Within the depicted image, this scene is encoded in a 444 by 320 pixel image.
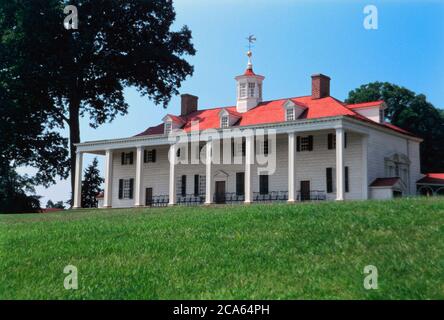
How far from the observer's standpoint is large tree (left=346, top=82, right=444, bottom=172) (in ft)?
176

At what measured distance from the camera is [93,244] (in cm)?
1532

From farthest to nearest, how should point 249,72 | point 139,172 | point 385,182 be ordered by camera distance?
point 249,72, point 139,172, point 385,182

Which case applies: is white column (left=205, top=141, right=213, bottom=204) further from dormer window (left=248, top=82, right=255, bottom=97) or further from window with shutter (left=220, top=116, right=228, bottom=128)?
dormer window (left=248, top=82, right=255, bottom=97)

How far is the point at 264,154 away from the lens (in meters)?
38.6

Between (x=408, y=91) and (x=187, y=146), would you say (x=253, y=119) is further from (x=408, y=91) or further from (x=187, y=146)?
(x=408, y=91)

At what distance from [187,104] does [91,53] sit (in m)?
8.70

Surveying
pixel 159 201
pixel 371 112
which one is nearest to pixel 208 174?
pixel 159 201

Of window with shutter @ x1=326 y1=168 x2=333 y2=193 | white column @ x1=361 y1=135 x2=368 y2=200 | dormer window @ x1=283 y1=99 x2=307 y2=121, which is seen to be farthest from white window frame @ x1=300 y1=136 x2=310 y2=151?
white column @ x1=361 y1=135 x2=368 y2=200

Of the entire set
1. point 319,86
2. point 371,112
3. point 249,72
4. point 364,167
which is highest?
point 249,72

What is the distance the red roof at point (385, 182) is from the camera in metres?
33.4

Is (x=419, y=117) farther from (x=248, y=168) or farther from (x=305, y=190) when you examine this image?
(x=248, y=168)

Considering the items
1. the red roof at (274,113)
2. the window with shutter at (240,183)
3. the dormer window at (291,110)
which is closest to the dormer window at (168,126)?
the red roof at (274,113)
